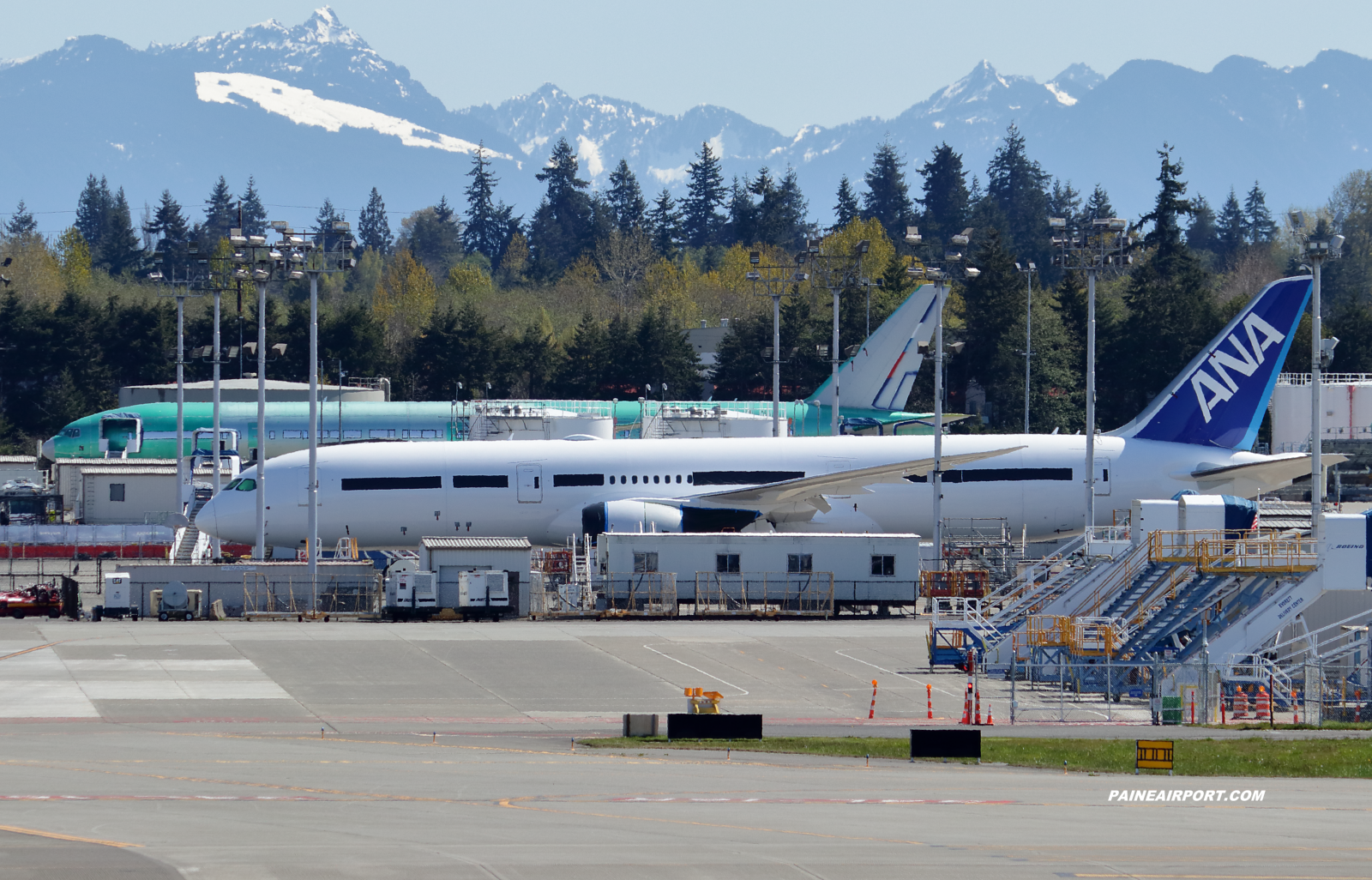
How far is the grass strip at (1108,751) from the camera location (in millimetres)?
24422

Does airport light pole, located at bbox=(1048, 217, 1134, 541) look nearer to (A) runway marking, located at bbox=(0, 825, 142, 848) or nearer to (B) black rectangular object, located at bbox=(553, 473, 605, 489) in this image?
(B) black rectangular object, located at bbox=(553, 473, 605, 489)

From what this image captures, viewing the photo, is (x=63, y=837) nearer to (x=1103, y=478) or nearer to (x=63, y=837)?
(x=63, y=837)

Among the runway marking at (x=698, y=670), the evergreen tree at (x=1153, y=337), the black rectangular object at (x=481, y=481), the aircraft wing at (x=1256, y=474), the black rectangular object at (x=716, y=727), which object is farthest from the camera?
the evergreen tree at (x=1153, y=337)

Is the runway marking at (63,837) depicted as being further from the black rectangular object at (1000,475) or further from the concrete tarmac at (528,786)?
the black rectangular object at (1000,475)

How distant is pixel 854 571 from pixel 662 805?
28896 mm

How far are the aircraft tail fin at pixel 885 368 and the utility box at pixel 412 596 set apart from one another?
Answer: 34728 mm

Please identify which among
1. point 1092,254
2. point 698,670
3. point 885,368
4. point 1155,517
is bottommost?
point 698,670

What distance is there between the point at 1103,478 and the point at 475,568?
22004mm

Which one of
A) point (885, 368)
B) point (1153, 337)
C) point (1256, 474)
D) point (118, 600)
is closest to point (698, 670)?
point (118, 600)

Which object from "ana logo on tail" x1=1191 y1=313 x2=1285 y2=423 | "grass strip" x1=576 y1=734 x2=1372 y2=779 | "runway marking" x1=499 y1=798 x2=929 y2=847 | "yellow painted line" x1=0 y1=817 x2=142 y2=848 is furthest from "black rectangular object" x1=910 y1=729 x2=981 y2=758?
"ana logo on tail" x1=1191 y1=313 x2=1285 y2=423

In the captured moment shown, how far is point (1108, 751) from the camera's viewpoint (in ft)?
85.4

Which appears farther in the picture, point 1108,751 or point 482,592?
point 482,592

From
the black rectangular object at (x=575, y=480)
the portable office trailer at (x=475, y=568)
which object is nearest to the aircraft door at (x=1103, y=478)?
the black rectangular object at (x=575, y=480)

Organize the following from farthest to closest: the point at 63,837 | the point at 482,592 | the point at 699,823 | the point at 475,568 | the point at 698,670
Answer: the point at 475,568 < the point at 482,592 < the point at 698,670 < the point at 699,823 < the point at 63,837
